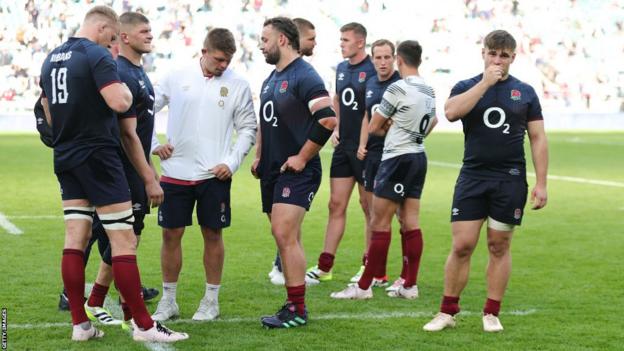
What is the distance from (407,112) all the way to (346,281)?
5.53 ft

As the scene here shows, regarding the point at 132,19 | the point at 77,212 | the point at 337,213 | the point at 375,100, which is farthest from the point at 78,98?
the point at 337,213

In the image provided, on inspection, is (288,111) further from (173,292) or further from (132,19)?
(173,292)

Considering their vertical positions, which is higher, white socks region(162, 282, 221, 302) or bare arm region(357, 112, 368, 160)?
bare arm region(357, 112, 368, 160)

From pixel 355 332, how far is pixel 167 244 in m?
1.42

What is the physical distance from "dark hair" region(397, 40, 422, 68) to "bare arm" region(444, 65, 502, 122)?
1.30 meters

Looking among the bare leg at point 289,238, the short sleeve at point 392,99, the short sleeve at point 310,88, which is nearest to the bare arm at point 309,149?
the short sleeve at point 310,88

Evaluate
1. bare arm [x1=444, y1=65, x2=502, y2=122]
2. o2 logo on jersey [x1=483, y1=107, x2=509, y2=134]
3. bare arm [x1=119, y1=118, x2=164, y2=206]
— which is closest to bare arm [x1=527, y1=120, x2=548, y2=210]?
o2 logo on jersey [x1=483, y1=107, x2=509, y2=134]

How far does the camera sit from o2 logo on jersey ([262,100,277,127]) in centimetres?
653

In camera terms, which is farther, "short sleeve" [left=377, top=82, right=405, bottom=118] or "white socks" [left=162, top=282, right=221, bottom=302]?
"short sleeve" [left=377, top=82, right=405, bottom=118]

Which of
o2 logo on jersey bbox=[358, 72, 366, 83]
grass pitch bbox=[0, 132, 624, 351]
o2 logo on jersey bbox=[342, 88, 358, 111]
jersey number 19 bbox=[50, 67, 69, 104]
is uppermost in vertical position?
o2 logo on jersey bbox=[358, 72, 366, 83]

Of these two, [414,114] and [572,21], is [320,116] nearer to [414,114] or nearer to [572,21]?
[414,114]

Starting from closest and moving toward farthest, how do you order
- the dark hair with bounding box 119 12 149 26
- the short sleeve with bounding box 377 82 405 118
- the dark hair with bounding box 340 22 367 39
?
the dark hair with bounding box 119 12 149 26
the short sleeve with bounding box 377 82 405 118
the dark hair with bounding box 340 22 367 39

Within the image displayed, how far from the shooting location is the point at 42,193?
592 inches

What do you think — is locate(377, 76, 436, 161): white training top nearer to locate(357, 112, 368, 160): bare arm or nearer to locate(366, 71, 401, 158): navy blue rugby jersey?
locate(366, 71, 401, 158): navy blue rugby jersey
